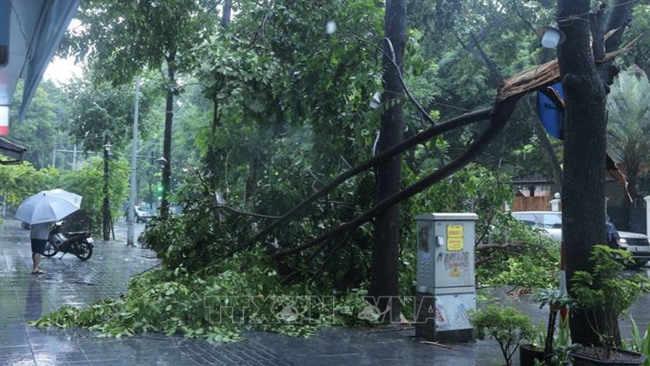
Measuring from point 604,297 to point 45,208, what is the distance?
12.8m

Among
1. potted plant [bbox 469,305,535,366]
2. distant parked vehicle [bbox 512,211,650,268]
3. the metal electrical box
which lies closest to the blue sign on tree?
the metal electrical box

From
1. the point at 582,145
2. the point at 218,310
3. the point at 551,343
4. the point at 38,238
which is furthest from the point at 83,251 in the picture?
the point at 582,145

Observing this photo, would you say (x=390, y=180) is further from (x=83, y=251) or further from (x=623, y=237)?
(x=623, y=237)

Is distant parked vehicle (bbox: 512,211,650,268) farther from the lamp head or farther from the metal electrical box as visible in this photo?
the lamp head

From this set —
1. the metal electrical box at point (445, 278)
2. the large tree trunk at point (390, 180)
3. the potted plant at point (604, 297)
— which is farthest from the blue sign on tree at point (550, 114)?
the large tree trunk at point (390, 180)

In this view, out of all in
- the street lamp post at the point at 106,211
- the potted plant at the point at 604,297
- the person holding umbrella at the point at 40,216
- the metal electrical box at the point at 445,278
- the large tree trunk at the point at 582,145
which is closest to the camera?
the potted plant at the point at 604,297

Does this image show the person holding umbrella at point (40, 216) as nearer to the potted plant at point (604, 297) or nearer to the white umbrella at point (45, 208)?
→ the white umbrella at point (45, 208)

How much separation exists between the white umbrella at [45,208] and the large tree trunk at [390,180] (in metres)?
8.38

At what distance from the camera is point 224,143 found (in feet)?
38.9

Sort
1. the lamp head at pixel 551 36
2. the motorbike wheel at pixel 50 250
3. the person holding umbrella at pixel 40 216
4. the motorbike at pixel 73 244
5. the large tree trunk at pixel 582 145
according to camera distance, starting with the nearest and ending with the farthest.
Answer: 1. the lamp head at pixel 551 36
2. the large tree trunk at pixel 582 145
3. the person holding umbrella at pixel 40 216
4. the motorbike at pixel 73 244
5. the motorbike wheel at pixel 50 250

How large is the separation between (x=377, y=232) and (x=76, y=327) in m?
4.37

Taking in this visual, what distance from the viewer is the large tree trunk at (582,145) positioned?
20.0 feet

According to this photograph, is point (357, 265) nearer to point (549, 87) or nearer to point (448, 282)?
point (448, 282)

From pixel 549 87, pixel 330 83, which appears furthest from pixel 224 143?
pixel 549 87
